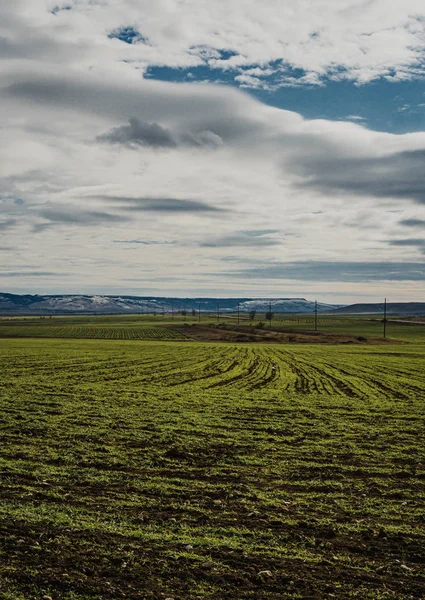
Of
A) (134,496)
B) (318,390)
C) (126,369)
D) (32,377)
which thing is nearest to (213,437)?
(134,496)

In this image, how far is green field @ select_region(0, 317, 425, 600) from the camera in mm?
8516

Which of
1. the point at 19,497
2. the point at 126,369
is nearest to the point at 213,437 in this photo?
the point at 19,497

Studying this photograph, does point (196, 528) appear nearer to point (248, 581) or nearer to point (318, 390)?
point (248, 581)

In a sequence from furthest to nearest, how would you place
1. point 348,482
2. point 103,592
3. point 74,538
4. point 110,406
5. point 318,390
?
point 318,390
point 110,406
point 348,482
point 74,538
point 103,592

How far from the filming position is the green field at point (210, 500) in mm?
8516

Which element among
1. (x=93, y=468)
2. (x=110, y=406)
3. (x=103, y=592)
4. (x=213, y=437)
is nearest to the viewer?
(x=103, y=592)

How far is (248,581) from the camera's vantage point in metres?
8.44

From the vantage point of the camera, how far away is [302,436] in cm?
1920

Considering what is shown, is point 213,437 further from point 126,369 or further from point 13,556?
point 126,369

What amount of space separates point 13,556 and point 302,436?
12.4m

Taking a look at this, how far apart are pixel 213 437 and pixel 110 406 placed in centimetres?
847

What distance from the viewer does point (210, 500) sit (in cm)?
1223

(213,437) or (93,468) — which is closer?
(93,468)

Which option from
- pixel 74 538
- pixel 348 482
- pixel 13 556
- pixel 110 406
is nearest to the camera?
pixel 13 556
